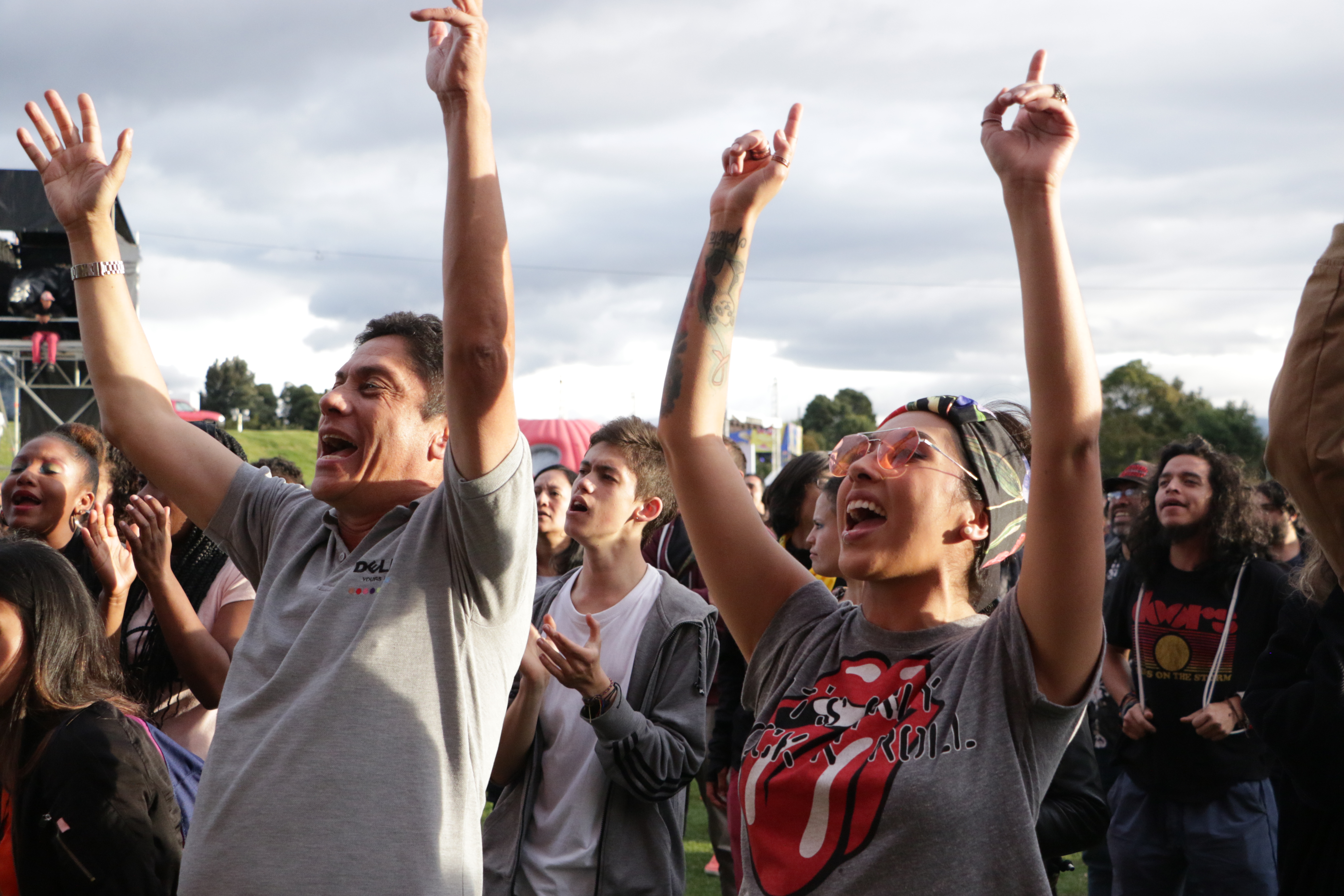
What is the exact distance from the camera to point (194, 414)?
13500 millimetres

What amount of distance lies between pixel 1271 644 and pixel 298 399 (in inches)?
2291

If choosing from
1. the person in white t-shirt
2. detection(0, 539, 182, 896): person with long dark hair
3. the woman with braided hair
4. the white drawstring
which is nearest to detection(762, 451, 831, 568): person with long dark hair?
the person in white t-shirt

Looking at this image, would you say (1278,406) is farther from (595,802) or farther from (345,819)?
(595,802)

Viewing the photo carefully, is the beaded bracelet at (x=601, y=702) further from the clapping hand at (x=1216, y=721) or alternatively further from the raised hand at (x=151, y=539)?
the clapping hand at (x=1216, y=721)

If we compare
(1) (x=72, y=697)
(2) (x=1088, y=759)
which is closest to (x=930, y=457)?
(2) (x=1088, y=759)

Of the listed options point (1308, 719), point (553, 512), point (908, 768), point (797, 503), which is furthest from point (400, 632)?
point (553, 512)

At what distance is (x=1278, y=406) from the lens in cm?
147

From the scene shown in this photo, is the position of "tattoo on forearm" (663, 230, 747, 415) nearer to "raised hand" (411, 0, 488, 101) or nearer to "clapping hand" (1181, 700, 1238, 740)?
"raised hand" (411, 0, 488, 101)

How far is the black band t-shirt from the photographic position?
463 centimetres

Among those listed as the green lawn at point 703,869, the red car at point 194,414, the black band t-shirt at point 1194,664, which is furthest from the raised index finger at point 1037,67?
the red car at point 194,414

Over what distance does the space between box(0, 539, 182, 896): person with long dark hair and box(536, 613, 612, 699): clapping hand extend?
1.06 m

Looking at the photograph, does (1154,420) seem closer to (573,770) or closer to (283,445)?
(283,445)

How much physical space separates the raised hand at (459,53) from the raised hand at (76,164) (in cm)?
108

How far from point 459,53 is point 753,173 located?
2.09 feet
